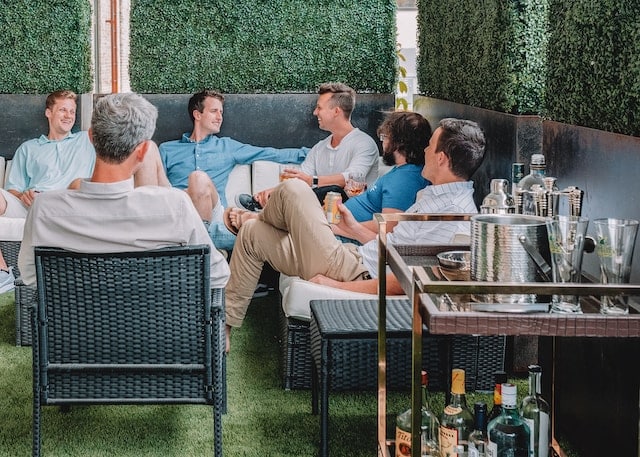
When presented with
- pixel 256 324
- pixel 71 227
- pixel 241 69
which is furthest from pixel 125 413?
pixel 241 69

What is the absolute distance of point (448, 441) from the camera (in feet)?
7.58

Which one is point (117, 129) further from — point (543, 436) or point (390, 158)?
point (390, 158)

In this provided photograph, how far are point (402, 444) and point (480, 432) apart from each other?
261 millimetres

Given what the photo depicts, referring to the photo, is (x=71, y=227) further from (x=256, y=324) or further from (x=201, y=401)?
(x=256, y=324)

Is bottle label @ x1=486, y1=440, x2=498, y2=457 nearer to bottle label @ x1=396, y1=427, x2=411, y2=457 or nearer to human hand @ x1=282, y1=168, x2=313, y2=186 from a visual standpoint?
bottle label @ x1=396, y1=427, x2=411, y2=457

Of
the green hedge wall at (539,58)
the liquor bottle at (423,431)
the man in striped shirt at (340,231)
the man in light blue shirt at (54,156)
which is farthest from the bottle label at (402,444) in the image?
the man in light blue shirt at (54,156)

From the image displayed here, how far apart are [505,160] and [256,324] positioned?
5.71ft

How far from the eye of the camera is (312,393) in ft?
11.3

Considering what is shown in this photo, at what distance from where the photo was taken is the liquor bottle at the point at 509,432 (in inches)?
92.5

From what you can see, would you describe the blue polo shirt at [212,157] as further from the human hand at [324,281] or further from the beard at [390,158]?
the human hand at [324,281]

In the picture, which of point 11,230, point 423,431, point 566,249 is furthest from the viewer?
point 11,230

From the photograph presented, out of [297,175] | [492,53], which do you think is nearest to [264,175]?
[297,175]

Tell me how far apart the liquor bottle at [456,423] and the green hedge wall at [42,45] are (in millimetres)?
5300

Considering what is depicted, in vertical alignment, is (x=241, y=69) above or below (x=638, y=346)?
above
